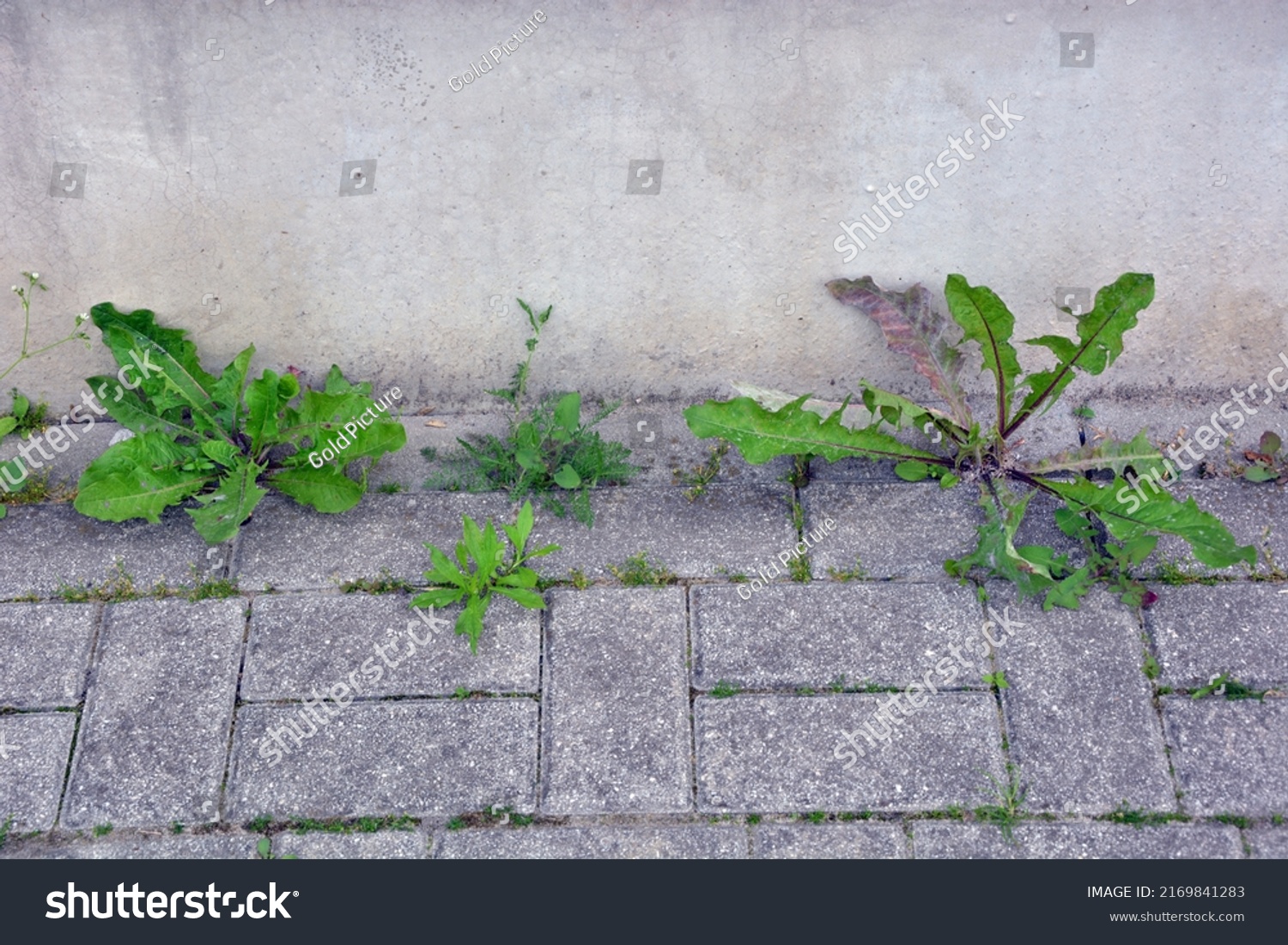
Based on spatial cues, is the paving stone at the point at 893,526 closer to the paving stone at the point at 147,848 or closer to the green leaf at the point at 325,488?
the green leaf at the point at 325,488

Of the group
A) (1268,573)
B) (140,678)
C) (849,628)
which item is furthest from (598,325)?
(1268,573)

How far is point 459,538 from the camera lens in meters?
3.25

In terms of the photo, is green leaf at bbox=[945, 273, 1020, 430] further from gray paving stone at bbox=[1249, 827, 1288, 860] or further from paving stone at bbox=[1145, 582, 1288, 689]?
gray paving stone at bbox=[1249, 827, 1288, 860]

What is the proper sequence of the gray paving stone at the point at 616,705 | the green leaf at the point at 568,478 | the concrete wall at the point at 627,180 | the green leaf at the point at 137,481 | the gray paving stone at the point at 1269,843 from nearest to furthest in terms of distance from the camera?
the gray paving stone at the point at 1269,843, the gray paving stone at the point at 616,705, the green leaf at the point at 137,481, the green leaf at the point at 568,478, the concrete wall at the point at 627,180

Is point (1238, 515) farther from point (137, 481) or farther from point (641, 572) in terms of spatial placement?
point (137, 481)

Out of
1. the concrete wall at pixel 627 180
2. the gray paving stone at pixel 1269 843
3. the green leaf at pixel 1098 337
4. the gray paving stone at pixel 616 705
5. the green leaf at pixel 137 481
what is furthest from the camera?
the concrete wall at pixel 627 180

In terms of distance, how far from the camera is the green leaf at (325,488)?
3168 mm

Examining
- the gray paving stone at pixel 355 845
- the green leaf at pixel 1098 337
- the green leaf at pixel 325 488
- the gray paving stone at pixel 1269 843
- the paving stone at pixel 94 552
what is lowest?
the gray paving stone at pixel 1269 843

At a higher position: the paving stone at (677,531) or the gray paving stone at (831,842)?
the paving stone at (677,531)

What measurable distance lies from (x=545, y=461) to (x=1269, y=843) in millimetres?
2394

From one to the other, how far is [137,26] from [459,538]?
2249 millimetres

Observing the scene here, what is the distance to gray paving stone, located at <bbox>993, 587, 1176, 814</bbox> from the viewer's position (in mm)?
2844

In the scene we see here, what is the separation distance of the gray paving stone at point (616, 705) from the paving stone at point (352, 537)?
1.45ft

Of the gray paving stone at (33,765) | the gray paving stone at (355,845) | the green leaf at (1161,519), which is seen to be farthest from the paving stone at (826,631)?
the gray paving stone at (33,765)
